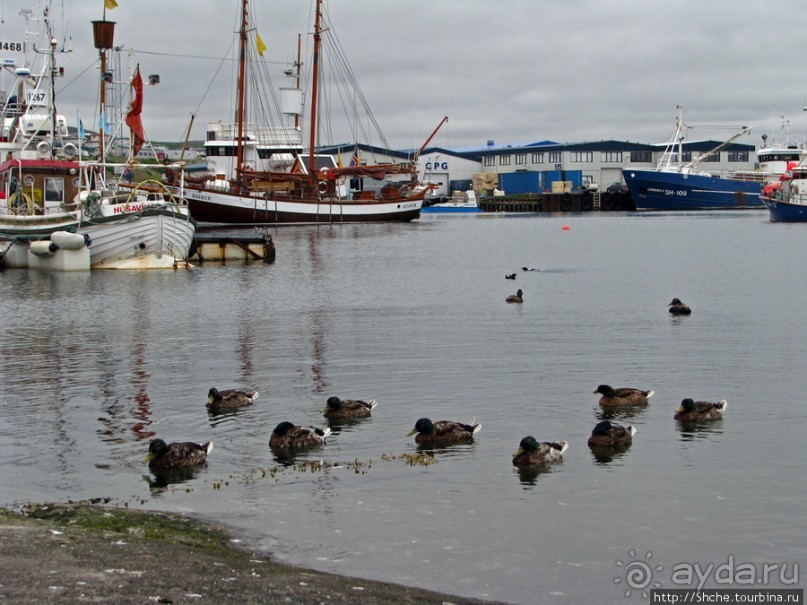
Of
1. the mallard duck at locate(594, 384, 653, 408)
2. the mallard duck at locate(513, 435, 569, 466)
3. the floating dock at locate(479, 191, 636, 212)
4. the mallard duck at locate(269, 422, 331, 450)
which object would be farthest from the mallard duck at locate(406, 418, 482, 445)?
the floating dock at locate(479, 191, 636, 212)

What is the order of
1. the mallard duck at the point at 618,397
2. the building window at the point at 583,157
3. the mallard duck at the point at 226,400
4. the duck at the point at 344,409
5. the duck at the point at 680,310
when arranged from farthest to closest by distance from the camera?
the building window at the point at 583,157 → the duck at the point at 680,310 → the mallard duck at the point at 226,400 → the mallard duck at the point at 618,397 → the duck at the point at 344,409

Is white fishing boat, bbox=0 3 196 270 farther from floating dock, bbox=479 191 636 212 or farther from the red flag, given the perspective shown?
floating dock, bbox=479 191 636 212

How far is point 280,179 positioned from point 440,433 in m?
91.6

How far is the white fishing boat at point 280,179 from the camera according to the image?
3935 inches

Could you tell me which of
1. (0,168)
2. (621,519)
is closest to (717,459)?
(621,519)

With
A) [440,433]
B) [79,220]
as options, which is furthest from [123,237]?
[440,433]

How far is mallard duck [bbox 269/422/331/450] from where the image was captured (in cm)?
1681

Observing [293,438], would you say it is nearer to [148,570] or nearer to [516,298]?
[148,570]

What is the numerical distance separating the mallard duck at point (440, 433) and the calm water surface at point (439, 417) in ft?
0.92

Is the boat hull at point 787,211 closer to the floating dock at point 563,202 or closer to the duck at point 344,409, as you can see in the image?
the floating dock at point 563,202

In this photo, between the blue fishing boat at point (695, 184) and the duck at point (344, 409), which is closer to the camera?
the duck at point (344, 409)

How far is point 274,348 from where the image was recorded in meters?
27.4

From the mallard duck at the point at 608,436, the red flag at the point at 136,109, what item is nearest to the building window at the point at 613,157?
the red flag at the point at 136,109

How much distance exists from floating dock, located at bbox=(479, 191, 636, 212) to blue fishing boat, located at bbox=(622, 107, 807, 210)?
8144mm
